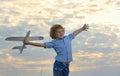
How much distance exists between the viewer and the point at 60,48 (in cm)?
1510

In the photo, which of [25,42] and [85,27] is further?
[85,27]

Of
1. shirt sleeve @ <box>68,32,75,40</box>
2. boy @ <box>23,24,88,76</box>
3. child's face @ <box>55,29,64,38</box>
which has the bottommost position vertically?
boy @ <box>23,24,88,76</box>

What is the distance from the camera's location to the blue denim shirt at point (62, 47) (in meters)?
15.0

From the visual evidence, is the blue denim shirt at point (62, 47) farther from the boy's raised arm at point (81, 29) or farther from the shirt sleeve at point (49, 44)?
the boy's raised arm at point (81, 29)

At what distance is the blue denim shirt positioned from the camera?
1495 centimetres

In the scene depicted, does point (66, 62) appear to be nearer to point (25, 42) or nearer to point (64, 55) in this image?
point (64, 55)

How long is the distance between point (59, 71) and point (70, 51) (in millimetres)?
843

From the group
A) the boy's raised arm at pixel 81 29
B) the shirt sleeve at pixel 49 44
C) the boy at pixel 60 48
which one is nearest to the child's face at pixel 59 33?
the boy at pixel 60 48

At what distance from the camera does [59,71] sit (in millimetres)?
14891

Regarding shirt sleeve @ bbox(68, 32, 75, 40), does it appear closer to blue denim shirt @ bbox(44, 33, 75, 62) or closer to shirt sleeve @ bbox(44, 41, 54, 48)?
blue denim shirt @ bbox(44, 33, 75, 62)

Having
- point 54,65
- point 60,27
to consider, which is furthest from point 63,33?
point 54,65

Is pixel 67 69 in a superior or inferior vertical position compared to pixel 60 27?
inferior

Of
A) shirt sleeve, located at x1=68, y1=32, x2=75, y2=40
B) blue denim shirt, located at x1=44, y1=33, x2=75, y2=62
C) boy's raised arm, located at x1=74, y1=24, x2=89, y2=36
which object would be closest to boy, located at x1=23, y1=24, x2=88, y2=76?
blue denim shirt, located at x1=44, y1=33, x2=75, y2=62

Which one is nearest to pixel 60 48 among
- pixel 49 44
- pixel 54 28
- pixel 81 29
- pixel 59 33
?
pixel 49 44
